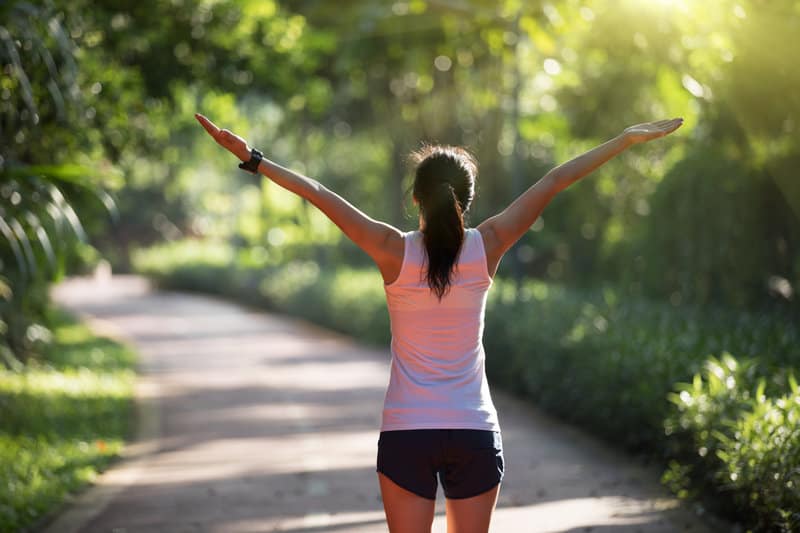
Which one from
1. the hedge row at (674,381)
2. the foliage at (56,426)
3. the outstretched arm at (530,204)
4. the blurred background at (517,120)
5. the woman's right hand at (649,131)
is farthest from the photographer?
the blurred background at (517,120)

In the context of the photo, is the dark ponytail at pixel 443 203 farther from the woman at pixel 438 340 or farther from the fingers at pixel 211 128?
the fingers at pixel 211 128

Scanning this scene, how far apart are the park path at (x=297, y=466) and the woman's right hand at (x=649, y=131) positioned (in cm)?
407

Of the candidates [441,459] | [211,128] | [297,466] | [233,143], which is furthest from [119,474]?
[441,459]

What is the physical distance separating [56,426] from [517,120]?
28.0 feet

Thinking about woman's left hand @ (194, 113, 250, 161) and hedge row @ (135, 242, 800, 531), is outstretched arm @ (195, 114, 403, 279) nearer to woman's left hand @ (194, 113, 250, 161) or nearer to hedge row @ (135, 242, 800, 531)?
woman's left hand @ (194, 113, 250, 161)

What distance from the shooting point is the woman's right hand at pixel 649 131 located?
456 centimetres

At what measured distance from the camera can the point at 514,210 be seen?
437 cm

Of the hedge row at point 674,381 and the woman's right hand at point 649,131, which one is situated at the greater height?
the woman's right hand at point 649,131

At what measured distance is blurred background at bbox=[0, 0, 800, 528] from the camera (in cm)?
1036

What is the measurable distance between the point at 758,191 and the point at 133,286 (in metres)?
42.7

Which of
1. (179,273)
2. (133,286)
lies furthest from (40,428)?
(133,286)

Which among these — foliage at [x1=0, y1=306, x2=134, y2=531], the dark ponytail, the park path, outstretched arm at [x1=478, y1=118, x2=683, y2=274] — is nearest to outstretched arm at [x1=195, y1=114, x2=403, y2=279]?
the dark ponytail

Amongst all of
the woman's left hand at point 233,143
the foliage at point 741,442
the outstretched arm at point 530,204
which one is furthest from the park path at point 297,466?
the woman's left hand at point 233,143

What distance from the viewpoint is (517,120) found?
18719mm
